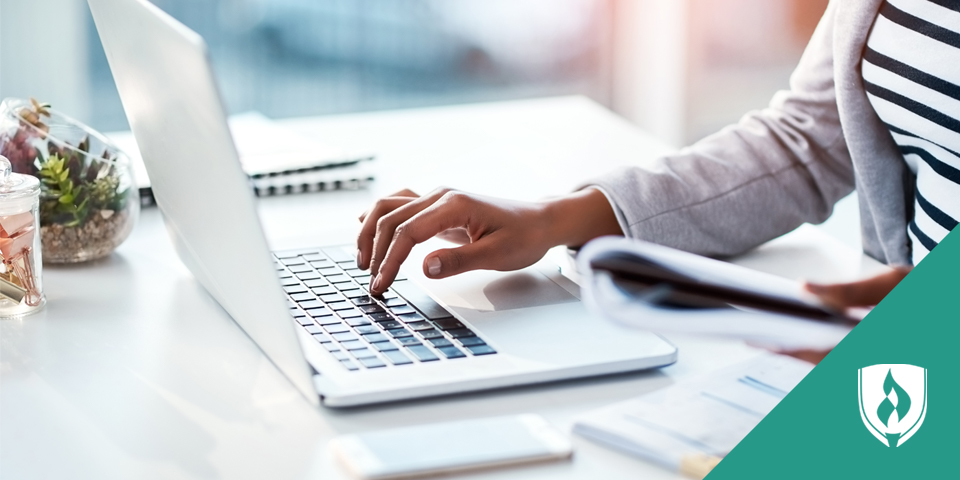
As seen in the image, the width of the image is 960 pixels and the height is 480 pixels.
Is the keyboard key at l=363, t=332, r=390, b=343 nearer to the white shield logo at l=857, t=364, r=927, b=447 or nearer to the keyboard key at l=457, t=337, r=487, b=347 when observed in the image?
the keyboard key at l=457, t=337, r=487, b=347

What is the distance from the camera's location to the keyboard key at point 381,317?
740 millimetres

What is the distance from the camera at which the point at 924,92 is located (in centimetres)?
84

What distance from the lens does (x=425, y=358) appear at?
2.16 feet

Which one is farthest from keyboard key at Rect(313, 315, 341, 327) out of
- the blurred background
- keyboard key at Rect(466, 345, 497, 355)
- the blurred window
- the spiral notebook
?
the blurred window

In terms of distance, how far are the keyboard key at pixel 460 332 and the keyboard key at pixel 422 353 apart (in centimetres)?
3

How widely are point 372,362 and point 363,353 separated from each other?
0.06 feet

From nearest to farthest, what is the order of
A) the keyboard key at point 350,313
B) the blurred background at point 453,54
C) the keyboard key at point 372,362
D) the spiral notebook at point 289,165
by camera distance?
the keyboard key at point 372,362 < the keyboard key at point 350,313 < the spiral notebook at point 289,165 < the blurred background at point 453,54

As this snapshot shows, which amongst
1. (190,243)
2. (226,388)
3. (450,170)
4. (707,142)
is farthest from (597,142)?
(226,388)

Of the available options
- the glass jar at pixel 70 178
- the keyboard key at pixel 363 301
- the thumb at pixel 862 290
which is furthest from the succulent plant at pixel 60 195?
the thumb at pixel 862 290

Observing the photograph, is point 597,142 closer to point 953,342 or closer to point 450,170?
point 450,170

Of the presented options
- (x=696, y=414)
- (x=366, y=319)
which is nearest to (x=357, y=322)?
(x=366, y=319)

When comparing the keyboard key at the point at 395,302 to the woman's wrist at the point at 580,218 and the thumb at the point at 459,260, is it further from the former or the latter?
the woman's wrist at the point at 580,218

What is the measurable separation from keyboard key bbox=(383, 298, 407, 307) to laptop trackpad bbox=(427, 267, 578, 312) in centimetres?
3

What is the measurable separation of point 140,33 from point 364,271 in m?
0.28
